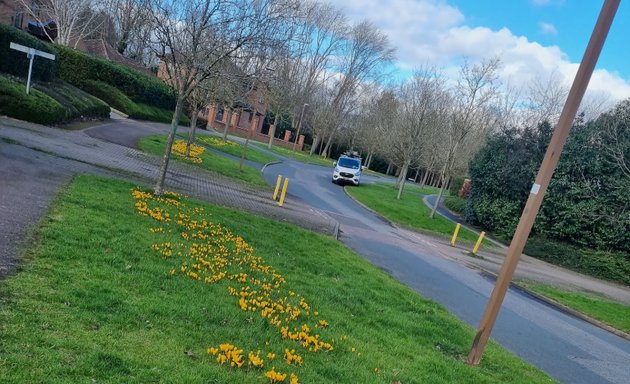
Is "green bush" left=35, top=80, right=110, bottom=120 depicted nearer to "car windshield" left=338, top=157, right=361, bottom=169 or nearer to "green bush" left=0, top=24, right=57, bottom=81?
"green bush" left=0, top=24, right=57, bottom=81

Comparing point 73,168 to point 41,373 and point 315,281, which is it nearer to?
point 315,281

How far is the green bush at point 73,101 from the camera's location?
74.0 ft

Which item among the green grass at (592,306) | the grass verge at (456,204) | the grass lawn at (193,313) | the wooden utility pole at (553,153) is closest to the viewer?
the grass lawn at (193,313)

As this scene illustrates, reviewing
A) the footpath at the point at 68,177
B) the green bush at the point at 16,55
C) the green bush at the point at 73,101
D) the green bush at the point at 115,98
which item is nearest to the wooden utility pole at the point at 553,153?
the footpath at the point at 68,177

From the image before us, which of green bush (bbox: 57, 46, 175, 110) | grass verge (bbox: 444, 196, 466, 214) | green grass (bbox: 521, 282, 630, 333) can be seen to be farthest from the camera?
grass verge (bbox: 444, 196, 466, 214)

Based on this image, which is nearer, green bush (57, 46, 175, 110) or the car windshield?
green bush (57, 46, 175, 110)

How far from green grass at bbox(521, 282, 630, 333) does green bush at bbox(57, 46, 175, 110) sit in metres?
21.3

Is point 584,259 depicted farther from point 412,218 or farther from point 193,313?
point 193,313

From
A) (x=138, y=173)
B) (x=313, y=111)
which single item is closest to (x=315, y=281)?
(x=138, y=173)

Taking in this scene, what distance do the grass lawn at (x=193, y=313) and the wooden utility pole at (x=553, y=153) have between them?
650 millimetres

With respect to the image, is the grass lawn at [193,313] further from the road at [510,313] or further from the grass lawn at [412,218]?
the grass lawn at [412,218]

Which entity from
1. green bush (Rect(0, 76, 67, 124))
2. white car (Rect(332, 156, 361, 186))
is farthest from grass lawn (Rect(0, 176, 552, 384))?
white car (Rect(332, 156, 361, 186))

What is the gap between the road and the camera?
332 inches

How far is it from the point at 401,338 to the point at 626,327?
31.9 feet
